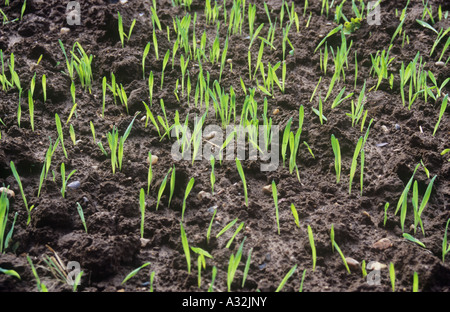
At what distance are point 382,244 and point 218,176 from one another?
2.31ft

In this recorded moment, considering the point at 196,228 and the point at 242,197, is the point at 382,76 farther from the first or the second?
the point at 196,228

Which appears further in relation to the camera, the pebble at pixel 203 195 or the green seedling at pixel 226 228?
the pebble at pixel 203 195

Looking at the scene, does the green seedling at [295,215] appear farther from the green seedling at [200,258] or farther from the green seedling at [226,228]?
the green seedling at [200,258]

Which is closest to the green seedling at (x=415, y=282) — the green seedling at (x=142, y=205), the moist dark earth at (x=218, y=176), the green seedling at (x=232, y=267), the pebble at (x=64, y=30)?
the moist dark earth at (x=218, y=176)

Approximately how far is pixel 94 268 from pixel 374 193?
112 centimetres

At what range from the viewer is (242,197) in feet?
6.44

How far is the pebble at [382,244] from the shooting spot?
5.80 ft

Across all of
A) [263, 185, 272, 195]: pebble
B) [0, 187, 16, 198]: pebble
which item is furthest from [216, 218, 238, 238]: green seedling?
[0, 187, 16, 198]: pebble

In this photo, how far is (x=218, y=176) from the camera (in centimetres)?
205

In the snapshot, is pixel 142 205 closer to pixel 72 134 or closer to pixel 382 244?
pixel 72 134

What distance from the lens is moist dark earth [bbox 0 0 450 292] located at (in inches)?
66.2

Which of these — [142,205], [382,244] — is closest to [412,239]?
[382,244]

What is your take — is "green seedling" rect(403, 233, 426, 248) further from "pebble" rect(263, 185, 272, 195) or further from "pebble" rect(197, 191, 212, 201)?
"pebble" rect(197, 191, 212, 201)
